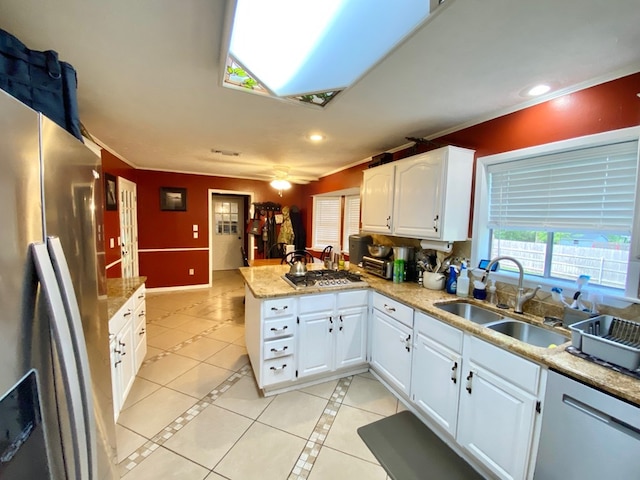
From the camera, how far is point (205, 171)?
5176 millimetres

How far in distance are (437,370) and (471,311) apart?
1.85 ft

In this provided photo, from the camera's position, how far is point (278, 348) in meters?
2.24

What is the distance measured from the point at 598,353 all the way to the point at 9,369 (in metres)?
1.99

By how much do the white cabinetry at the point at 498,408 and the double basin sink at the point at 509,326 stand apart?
0.89 ft

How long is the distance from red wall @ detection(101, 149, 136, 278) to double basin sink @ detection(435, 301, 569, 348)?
3801 millimetres

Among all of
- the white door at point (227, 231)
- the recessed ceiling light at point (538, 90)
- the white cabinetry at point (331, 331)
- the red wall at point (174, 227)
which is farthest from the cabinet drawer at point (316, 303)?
the white door at point (227, 231)

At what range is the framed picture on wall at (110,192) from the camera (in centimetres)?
340

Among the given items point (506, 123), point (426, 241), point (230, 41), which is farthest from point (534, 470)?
point (230, 41)

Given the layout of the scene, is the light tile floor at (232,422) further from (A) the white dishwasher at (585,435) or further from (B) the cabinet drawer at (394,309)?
(A) the white dishwasher at (585,435)

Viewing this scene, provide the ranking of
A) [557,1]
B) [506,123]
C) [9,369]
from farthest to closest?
[506,123] → [557,1] → [9,369]

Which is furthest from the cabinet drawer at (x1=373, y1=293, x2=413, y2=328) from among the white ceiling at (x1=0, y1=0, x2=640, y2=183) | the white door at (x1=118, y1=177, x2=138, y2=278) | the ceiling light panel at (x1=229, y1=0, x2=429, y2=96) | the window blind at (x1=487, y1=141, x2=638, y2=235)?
the white door at (x1=118, y1=177, x2=138, y2=278)

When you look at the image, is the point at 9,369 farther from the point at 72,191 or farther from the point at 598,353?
the point at 598,353

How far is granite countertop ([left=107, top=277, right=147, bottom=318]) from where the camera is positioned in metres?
1.86

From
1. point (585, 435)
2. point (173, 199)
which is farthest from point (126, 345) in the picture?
point (173, 199)
